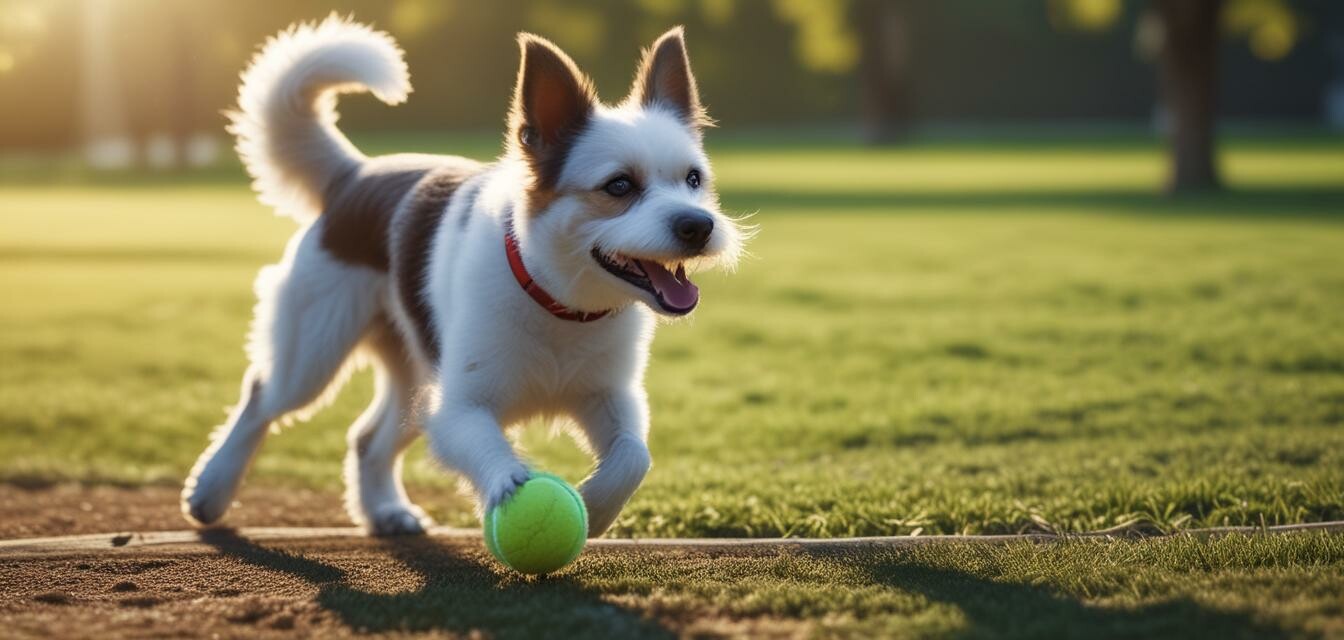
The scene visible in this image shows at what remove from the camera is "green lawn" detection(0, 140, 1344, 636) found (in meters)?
4.49

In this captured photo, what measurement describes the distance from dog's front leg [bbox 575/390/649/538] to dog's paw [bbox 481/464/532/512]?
0.91ft

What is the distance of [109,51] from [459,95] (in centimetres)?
1246

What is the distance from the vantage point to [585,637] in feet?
12.7

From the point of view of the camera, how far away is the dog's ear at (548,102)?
4.90m

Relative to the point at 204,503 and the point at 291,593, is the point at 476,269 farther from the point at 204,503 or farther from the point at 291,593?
the point at 204,503

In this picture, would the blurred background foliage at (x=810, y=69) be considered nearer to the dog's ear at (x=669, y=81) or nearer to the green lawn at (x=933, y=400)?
the green lawn at (x=933, y=400)

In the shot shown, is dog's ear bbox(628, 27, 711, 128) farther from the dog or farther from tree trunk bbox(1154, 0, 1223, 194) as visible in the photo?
tree trunk bbox(1154, 0, 1223, 194)

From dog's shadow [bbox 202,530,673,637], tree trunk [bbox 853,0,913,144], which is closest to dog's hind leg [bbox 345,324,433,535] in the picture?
dog's shadow [bbox 202,530,673,637]

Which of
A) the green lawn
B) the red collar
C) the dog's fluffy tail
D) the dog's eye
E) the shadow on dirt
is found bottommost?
the green lawn

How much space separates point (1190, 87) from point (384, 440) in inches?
807

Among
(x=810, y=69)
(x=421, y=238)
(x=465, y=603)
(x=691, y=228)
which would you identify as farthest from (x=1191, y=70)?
(x=810, y=69)

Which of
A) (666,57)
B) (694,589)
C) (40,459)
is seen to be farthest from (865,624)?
(40,459)

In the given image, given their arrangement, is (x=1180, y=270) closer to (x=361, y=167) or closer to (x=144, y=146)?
(x=361, y=167)

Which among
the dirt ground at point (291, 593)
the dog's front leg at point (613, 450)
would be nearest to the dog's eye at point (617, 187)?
the dog's front leg at point (613, 450)
